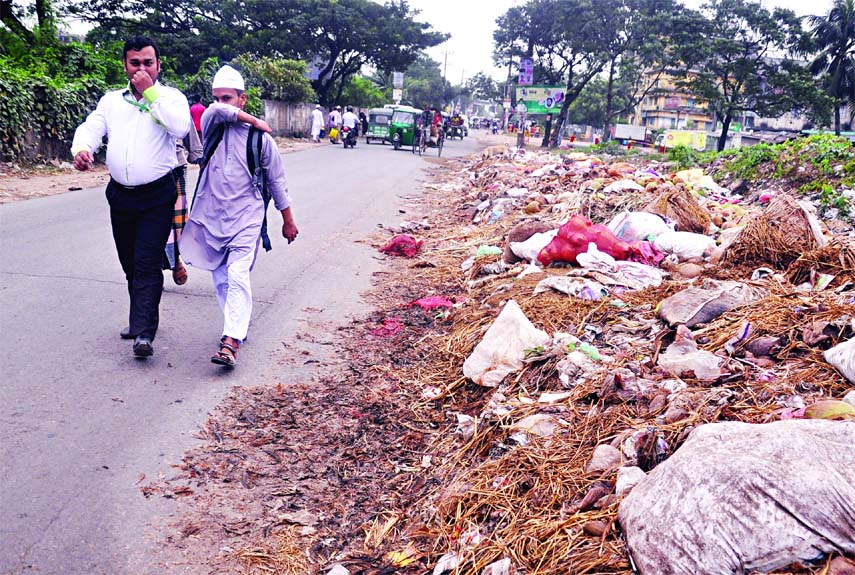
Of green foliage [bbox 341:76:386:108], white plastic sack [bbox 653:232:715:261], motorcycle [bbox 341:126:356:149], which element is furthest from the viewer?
green foliage [bbox 341:76:386:108]

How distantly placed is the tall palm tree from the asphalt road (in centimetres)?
4264

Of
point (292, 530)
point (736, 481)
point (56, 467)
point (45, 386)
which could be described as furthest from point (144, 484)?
point (736, 481)

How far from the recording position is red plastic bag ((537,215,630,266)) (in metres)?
6.63

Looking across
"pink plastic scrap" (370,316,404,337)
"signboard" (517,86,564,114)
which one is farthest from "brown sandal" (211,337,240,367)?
"signboard" (517,86,564,114)

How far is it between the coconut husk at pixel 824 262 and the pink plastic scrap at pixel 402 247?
14.4 feet

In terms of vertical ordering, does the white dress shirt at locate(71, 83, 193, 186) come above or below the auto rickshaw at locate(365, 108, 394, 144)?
above

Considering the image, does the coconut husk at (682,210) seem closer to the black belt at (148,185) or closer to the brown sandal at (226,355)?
the brown sandal at (226,355)

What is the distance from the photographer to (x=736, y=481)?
7.42 ft

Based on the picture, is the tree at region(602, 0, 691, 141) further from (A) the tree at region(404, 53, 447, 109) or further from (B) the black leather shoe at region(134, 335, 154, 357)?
(A) the tree at region(404, 53, 447, 109)

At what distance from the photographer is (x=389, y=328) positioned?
588 centimetres

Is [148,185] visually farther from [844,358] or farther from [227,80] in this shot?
[844,358]

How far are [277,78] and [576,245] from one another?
29019mm

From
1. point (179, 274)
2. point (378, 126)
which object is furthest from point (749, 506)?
point (378, 126)

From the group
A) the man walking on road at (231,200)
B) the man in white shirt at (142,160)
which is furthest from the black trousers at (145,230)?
the man walking on road at (231,200)
